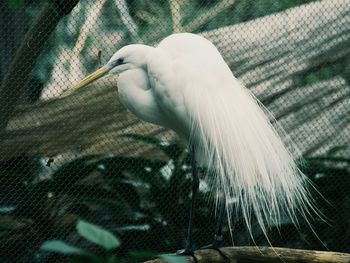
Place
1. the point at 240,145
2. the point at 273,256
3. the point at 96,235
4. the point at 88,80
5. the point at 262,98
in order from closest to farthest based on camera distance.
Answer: the point at 96,235 < the point at 273,256 < the point at 240,145 < the point at 88,80 < the point at 262,98

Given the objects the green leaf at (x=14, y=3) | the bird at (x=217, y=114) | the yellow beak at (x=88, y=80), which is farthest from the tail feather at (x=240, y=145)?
the green leaf at (x=14, y=3)

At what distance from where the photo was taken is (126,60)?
153cm

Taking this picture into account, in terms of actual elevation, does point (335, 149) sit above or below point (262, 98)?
below

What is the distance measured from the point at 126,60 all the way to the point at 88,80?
0.11 m

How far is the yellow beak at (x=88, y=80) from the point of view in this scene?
5.06 ft

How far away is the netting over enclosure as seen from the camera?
1686mm

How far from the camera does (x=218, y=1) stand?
1.87m

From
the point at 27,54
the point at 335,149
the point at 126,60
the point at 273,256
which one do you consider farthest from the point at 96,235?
the point at 335,149

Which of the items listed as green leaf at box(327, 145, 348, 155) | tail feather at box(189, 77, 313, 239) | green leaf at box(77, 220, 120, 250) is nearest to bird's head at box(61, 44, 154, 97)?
tail feather at box(189, 77, 313, 239)

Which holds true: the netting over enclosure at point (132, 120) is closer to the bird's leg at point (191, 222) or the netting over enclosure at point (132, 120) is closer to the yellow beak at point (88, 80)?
the yellow beak at point (88, 80)

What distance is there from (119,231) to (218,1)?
2.30ft

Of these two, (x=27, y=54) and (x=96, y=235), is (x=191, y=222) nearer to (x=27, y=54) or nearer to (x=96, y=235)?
(x=27, y=54)

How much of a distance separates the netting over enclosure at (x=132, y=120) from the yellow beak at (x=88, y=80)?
0.07 m

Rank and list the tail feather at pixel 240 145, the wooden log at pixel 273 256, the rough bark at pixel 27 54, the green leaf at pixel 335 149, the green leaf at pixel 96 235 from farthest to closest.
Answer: the green leaf at pixel 335 149 → the rough bark at pixel 27 54 → the tail feather at pixel 240 145 → the wooden log at pixel 273 256 → the green leaf at pixel 96 235
